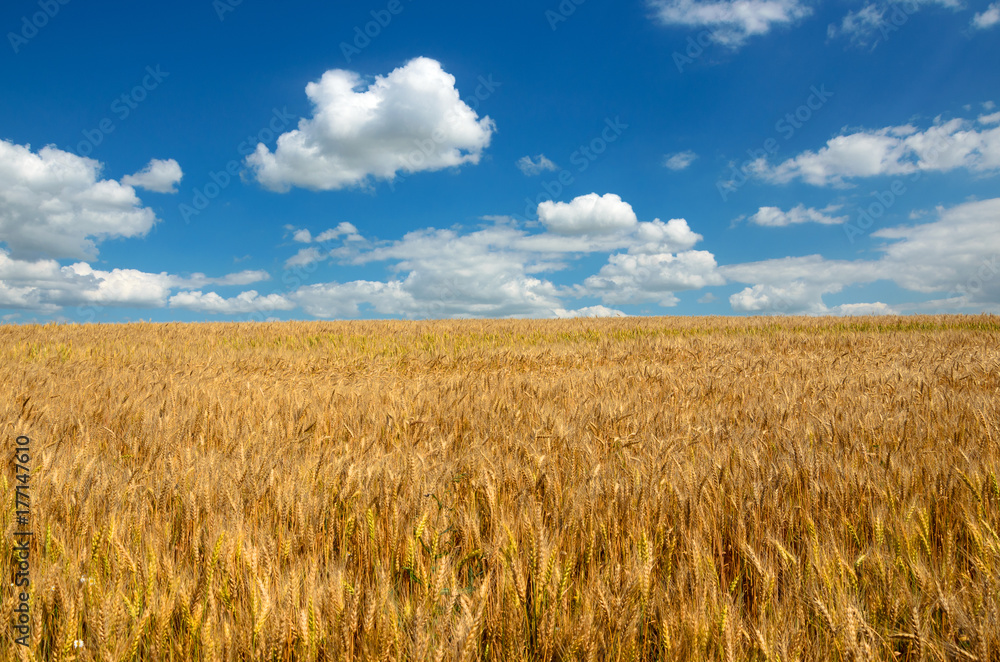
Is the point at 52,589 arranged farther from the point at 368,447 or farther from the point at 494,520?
the point at 368,447

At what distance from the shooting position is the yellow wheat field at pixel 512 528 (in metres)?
1.40

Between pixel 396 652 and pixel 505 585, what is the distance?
379 mm

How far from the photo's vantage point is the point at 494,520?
2078 millimetres

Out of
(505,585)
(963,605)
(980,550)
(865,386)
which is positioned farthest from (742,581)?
(865,386)

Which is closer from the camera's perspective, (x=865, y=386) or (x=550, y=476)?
(x=550, y=476)

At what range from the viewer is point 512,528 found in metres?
2.04

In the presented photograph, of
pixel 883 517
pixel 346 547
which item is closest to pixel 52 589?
→ pixel 346 547

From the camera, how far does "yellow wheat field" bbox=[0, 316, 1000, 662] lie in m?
1.40

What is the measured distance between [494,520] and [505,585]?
1.67ft

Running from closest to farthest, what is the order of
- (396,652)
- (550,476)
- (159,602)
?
(396,652) < (159,602) < (550,476)

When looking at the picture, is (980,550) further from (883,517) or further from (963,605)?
(963,605)

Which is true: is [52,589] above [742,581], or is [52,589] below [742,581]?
above

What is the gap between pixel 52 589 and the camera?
1.57 metres

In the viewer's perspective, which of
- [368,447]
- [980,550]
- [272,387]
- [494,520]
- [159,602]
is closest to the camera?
[159,602]
